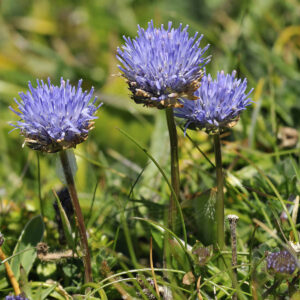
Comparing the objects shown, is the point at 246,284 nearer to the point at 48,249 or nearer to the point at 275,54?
the point at 48,249

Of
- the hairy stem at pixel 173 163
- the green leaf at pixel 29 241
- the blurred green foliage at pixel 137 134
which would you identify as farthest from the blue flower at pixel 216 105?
the green leaf at pixel 29 241

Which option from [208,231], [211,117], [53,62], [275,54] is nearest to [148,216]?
[208,231]

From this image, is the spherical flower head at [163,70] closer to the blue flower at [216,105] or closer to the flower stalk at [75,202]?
the blue flower at [216,105]

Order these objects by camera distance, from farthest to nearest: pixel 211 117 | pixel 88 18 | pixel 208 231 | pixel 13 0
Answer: pixel 13 0
pixel 88 18
pixel 208 231
pixel 211 117

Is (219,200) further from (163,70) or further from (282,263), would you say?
(163,70)

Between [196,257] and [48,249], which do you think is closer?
[196,257]

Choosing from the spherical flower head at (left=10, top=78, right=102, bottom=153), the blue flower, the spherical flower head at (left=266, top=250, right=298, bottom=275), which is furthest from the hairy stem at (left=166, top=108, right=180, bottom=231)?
the spherical flower head at (left=266, top=250, right=298, bottom=275)
